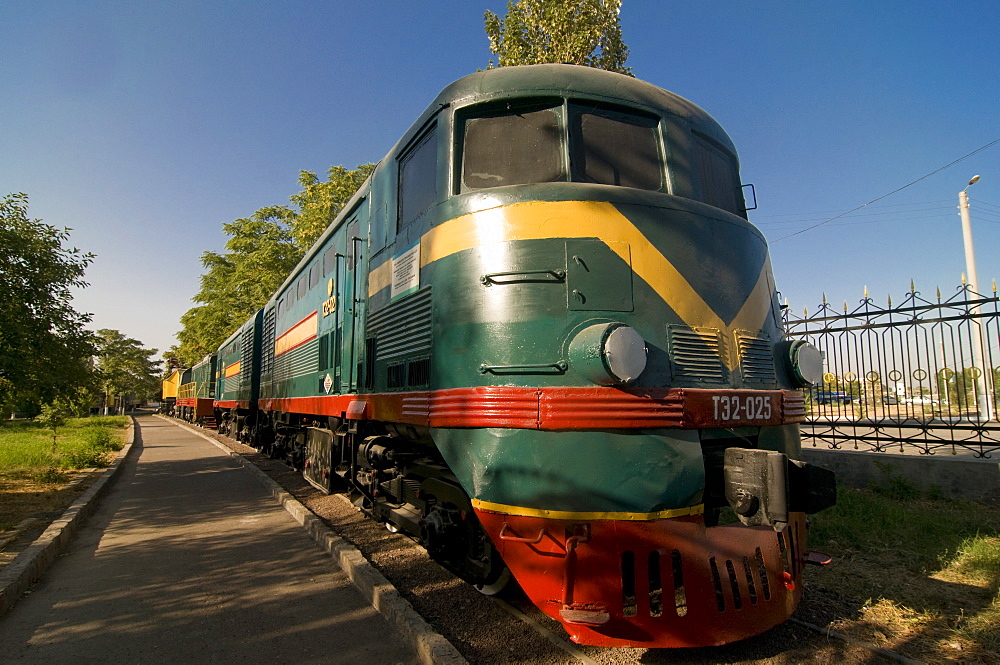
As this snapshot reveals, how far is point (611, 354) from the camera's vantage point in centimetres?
316

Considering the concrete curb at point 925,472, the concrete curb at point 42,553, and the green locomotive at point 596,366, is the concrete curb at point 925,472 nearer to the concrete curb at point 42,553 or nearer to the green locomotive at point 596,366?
the green locomotive at point 596,366

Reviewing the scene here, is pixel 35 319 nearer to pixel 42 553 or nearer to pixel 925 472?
pixel 42 553

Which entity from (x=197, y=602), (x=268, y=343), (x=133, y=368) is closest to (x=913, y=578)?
(x=197, y=602)

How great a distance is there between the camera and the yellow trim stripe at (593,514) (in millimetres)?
3148

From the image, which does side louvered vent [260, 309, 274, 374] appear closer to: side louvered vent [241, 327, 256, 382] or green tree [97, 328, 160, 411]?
side louvered vent [241, 327, 256, 382]

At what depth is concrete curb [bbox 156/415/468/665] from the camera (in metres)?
3.33

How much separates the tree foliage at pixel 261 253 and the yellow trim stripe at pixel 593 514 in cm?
1628

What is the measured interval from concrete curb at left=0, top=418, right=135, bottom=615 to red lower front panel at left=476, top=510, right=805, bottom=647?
402 cm

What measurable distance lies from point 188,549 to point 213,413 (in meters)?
22.3

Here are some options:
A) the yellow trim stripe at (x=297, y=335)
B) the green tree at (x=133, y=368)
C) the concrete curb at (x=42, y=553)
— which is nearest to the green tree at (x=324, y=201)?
the yellow trim stripe at (x=297, y=335)

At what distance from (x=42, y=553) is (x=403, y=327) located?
413 cm

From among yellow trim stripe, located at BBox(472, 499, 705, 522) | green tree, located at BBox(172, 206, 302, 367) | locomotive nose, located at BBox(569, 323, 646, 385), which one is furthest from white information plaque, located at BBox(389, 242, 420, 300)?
green tree, located at BBox(172, 206, 302, 367)

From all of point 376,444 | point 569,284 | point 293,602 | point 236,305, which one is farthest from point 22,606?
point 236,305

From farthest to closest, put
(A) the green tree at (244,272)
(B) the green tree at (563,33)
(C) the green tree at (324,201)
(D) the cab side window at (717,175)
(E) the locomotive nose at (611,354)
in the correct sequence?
(A) the green tree at (244,272), (C) the green tree at (324,201), (B) the green tree at (563,33), (D) the cab side window at (717,175), (E) the locomotive nose at (611,354)
